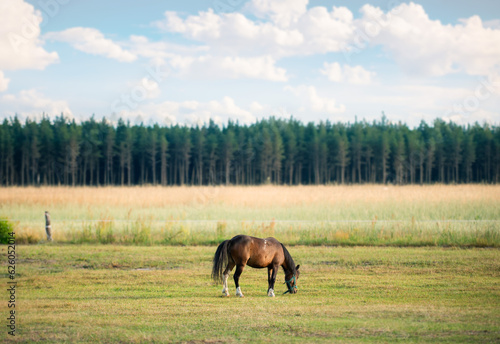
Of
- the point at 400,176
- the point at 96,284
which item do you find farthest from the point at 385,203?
the point at 400,176

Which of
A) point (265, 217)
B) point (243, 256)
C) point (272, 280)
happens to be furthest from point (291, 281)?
point (265, 217)

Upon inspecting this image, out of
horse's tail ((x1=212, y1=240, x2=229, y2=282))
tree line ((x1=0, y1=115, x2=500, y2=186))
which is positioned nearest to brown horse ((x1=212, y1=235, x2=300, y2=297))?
horse's tail ((x1=212, y1=240, x2=229, y2=282))

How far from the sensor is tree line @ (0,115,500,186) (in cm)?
7912

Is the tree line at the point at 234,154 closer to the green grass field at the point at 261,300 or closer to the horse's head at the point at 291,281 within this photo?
the green grass field at the point at 261,300

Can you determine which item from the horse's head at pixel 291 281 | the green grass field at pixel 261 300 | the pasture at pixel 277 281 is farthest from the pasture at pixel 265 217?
the horse's head at pixel 291 281

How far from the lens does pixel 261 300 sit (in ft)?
29.6

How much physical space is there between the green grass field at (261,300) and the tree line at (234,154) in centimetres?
6415

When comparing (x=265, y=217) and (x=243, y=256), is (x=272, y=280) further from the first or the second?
(x=265, y=217)

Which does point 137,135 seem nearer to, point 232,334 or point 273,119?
point 273,119

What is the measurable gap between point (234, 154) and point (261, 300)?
268 ft

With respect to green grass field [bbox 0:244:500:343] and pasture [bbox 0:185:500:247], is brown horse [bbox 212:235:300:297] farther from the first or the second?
pasture [bbox 0:185:500:247]

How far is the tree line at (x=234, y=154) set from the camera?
79125mm

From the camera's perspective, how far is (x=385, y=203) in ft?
89.4

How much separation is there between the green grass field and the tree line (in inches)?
2526
